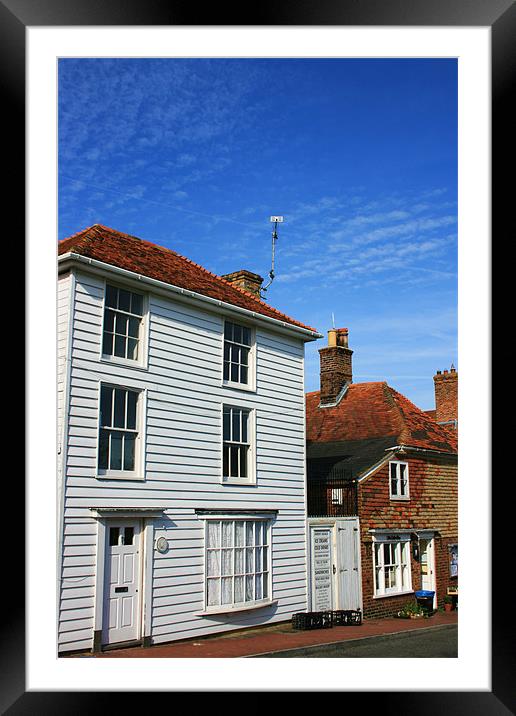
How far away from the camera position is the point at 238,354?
11062mm

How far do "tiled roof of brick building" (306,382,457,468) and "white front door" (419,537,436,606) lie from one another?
2.00 metres

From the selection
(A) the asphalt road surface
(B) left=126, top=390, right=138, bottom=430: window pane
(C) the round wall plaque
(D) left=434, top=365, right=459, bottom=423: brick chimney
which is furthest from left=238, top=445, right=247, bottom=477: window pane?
(D) left=434, top=365, right=459, bottom=423: brick chimney

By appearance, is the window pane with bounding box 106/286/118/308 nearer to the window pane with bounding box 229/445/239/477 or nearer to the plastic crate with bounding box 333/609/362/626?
the window pane with bounding box 229/445/239/477

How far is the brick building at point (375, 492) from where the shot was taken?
1259 cm

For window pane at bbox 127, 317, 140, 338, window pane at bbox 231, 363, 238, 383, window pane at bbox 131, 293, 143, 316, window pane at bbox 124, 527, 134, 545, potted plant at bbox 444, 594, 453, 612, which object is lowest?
potted plant at bbox 444, 594, 453, 612

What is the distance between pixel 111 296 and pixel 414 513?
27.1 feet

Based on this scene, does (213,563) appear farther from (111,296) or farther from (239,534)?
(111,296)

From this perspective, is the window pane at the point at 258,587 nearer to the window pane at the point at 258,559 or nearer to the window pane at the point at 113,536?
the window pane at the point at 258,559

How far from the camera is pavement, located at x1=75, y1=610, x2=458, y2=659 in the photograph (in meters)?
8.28

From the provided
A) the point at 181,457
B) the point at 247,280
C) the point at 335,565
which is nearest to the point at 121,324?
the point at 181,457

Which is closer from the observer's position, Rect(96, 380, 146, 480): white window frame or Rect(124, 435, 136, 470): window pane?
Rect(96, 380, 146, 480): white window frame

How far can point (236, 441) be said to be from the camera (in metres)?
10.7
